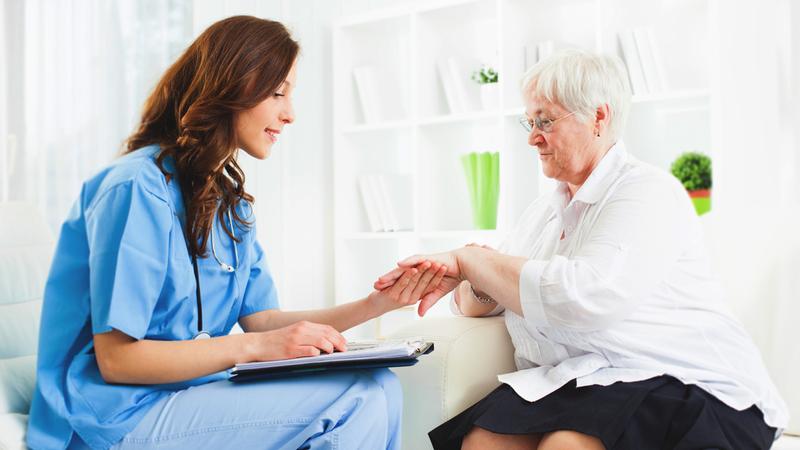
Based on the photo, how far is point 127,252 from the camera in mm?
1290

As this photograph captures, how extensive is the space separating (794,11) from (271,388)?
2309 millimetres

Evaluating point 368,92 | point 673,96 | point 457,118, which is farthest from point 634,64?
point 368,92

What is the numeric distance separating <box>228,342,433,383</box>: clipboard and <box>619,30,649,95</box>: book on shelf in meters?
1.89

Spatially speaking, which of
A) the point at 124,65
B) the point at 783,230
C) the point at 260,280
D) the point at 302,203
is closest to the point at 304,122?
the point at 302,203

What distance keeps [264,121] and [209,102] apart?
0.48 ft

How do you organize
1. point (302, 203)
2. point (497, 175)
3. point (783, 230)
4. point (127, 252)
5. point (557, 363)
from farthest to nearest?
1. point (302, 203)
2. point (497, 175)
3. point (783, 230)
4. point (557, 363)
5. point (127, 252)

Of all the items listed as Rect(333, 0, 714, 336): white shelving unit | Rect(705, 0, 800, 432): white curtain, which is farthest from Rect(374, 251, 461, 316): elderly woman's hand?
Rect(333, 0, 714, 336): white shelving unit

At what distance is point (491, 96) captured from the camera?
330 cm

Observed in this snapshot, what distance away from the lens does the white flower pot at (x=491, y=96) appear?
3.29m

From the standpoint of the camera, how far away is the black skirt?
142 centimetres

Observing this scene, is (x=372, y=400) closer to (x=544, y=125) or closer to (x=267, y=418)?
(x=267, y=418)

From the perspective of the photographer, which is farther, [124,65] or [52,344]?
[124,65]

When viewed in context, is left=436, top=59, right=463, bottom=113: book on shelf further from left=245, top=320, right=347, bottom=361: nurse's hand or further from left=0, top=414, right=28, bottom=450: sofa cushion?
left=0, top=414, right=28, bottom=450: sofa cushion

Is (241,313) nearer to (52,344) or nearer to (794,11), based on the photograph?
(52,344)
